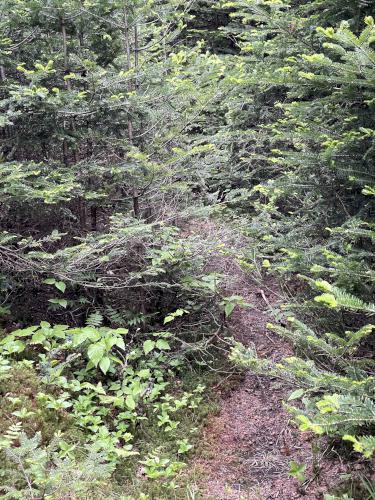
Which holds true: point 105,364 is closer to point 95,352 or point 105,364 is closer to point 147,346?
point 95,352

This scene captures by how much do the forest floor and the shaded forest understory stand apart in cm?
2

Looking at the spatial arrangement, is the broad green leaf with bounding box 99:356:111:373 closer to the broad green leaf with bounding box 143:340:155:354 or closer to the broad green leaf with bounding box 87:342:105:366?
the broad green leaf with bounding box 87:342:105:366

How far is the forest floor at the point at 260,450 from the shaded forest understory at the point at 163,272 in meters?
0.02

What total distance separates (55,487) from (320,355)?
2.73 m

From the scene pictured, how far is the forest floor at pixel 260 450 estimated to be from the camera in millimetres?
3938

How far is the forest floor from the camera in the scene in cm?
394

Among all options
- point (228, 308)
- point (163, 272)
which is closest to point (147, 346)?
point (163, 272)

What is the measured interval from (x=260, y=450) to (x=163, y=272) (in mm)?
2332

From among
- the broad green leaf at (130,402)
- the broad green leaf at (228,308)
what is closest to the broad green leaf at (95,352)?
the broad green leaf at (130,402)

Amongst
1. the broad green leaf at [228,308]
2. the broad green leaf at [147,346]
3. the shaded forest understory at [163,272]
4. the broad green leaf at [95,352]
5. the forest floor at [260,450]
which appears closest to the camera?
the shaded forest understory at [163,272]

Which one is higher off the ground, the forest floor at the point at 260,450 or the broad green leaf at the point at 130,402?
the broad green leaf at the point at 130,402

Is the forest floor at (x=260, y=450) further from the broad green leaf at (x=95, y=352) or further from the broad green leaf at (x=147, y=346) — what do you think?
the broad green leaf at (x=95, y=352)

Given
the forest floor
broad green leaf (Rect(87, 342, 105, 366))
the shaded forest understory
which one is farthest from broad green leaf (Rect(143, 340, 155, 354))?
the forest floor

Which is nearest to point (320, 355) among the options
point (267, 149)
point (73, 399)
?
point (73, 399)
